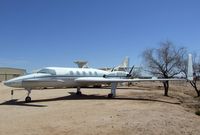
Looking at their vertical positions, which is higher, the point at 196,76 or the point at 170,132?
the point at 196,76

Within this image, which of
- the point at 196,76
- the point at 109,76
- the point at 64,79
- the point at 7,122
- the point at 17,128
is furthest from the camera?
the point at 196,76

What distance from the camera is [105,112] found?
53.6ft

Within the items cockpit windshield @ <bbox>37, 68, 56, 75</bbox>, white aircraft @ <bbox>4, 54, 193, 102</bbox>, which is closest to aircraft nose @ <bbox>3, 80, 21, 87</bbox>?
white aircraft @ <bbox>4, 54, 193, 102</bbox>

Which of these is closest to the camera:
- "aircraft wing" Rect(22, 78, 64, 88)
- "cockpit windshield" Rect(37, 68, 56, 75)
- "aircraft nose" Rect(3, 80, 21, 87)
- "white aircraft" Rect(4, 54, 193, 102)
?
"aircraft nose" Rect(3, 80, 21, 87)

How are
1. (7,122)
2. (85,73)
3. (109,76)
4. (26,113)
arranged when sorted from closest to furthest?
(7,122) → (26,113) → (85,73) → (109,76)

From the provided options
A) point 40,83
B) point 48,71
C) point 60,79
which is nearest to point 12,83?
point 40,83

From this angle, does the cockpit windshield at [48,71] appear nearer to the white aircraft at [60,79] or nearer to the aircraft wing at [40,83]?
the white aircraft at [60,79]

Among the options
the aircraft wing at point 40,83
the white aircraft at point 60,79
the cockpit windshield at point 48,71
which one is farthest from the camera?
the cockpit windshield at point 48,71

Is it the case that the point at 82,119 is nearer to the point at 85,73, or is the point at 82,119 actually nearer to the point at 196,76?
the point at 85,73

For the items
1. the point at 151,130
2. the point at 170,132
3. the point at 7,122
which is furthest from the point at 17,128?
the point at 170,132

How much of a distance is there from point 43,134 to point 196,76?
30607 millimetres

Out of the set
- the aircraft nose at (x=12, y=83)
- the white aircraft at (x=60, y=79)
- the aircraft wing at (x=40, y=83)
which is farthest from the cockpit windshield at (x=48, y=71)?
the aircraft nose at (x=12, y=83)

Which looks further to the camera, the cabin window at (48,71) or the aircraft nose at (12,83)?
the cabin window at (48,71)

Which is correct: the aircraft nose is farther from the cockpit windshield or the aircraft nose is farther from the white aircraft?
the cockpit windshield
